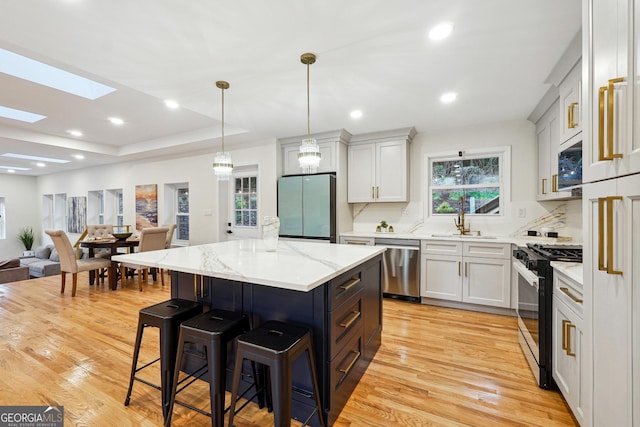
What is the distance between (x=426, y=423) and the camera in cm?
164

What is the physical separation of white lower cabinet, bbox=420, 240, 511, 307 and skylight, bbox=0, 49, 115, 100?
4261mm

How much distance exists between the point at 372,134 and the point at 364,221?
53.9 inches

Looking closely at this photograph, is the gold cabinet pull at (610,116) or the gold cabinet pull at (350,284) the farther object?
the gold cabinet pull at (350,284)

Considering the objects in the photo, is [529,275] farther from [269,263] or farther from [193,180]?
[193,180]

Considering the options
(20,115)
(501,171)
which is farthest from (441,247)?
(20,115)

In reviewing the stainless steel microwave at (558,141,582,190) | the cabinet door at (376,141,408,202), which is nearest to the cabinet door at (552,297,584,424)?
the stainless steel microwave at (558,141,582,190)

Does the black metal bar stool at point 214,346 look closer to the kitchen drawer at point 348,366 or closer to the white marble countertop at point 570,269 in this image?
the kitchen drawer at point 348,366

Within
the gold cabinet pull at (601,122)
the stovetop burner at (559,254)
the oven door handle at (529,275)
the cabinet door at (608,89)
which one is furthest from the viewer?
the oven door handle at (529,275)

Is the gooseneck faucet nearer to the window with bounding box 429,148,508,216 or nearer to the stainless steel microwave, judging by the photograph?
the window with bounding box 429,148,508,216

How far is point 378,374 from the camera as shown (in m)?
2.13

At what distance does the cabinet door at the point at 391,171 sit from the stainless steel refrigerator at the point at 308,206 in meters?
0.71

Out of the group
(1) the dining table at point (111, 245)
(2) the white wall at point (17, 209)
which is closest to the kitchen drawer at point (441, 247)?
(1) the dining table at point (111, 245)

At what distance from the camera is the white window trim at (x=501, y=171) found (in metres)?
3.70

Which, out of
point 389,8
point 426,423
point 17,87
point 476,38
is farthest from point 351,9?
point 17,87
